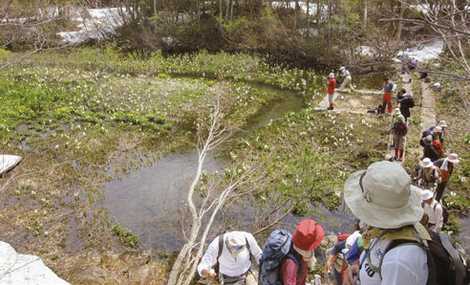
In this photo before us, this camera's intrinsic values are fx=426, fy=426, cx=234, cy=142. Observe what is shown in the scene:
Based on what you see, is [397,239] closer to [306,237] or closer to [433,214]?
[306,237]

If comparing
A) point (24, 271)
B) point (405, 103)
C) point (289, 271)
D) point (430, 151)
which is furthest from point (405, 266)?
point (405, 103)

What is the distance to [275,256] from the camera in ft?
12.5

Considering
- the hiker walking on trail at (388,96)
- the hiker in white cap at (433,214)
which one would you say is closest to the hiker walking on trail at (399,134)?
the hiker walking on trail at (388,96)

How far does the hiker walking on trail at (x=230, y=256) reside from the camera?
4730 millimetres

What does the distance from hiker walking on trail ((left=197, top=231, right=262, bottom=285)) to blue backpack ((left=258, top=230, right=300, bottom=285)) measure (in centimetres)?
86

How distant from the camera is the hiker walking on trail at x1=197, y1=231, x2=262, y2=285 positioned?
473 centimetres

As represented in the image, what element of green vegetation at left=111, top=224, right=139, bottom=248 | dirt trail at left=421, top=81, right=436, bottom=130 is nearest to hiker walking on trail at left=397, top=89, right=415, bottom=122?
dirt trail at left=421, top=81, right=436, bottom=130

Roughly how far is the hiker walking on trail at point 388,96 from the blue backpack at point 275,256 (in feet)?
32.8

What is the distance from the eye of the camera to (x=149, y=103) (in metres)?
15.3

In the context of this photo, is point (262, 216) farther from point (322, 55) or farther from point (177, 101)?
point (322, 55)

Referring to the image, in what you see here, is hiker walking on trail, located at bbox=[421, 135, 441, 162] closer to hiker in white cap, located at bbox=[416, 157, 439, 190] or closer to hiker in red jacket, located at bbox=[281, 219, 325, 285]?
hiker in white cap, located at bbox=[416, 157, 439, 190]

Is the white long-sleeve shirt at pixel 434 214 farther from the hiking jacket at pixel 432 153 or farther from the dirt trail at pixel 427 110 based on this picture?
the dirt trail at pixel 427 110

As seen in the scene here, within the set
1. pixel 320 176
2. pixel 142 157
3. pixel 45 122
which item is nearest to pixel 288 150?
pixel 320 176

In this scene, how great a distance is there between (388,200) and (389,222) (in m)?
0.12
